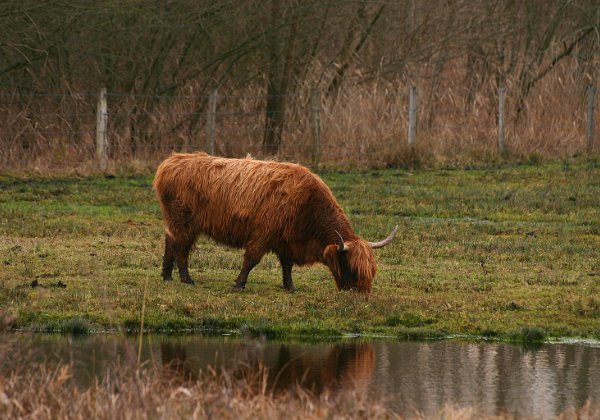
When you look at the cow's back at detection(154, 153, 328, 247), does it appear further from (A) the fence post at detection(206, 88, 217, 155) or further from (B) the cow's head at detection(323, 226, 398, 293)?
(A) the fence post at detection(206, 88, 217, 155)

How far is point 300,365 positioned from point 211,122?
1484 centimetres

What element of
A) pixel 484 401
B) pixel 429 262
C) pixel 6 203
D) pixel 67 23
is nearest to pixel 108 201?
pixel 6 203

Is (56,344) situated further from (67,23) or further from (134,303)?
(67,23)

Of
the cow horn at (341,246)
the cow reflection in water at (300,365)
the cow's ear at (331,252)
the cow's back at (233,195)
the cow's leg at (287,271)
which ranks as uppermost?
the cow's back at (233,195)

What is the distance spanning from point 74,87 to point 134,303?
43.9 ft

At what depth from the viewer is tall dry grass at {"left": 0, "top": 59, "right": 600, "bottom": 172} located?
23.2m

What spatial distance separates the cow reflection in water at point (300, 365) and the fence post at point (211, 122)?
547 inches

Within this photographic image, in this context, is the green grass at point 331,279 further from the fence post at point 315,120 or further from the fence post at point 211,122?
the fence post at point 211,122

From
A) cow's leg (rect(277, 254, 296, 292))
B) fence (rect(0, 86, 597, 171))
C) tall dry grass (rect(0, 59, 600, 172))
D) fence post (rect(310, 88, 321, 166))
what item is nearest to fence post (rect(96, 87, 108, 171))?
fence (rect(0, 86, 597, 171))

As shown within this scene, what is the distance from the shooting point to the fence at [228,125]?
23.3 metres

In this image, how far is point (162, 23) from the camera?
2262 cm

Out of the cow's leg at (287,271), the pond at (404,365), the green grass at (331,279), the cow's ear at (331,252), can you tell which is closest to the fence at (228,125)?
the green grass at (331,279)

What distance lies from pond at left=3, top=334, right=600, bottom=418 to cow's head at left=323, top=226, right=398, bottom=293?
5.12 ft

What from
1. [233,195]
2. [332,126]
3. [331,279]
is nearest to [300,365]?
[233,195]
